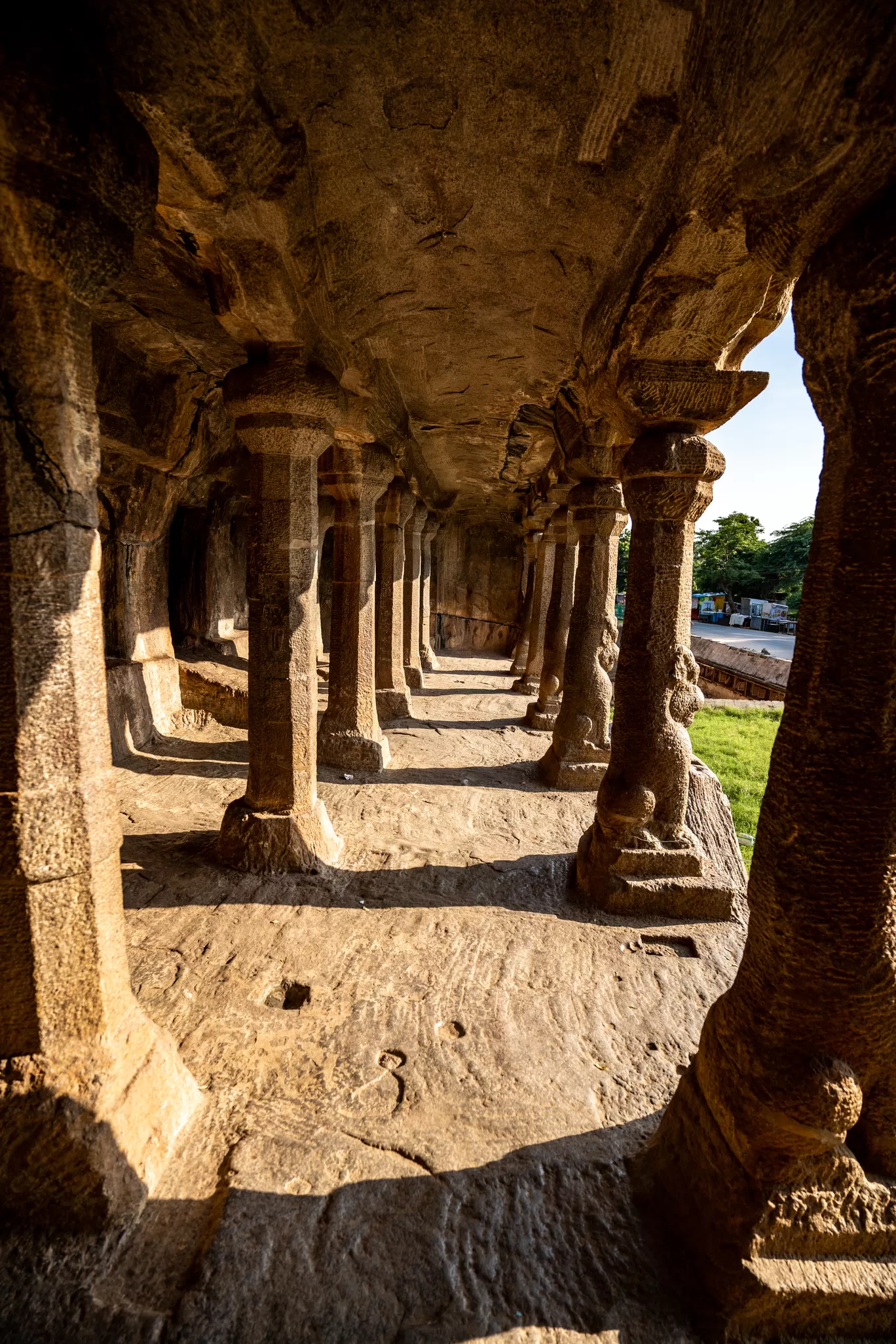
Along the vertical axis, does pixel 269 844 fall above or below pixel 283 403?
below

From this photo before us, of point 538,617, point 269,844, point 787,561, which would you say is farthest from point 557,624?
point 787,561

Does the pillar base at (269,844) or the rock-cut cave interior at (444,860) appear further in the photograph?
the pillar base at (269,844)

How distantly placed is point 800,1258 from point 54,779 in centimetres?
263

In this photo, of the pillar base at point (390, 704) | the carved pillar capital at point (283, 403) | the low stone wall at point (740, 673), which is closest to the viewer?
the carved pillar capital at point (283, 403)

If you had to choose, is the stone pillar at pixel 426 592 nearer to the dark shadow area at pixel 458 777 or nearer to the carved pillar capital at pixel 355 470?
the carved pillar capital at pixel 355 470

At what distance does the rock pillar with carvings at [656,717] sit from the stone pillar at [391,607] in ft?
15.5

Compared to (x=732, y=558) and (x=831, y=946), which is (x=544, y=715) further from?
(x=732, y=558)

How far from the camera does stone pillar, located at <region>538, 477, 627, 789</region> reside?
5.82m

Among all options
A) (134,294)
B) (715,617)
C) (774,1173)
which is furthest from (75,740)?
(715,617)

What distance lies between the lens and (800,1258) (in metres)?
1.76

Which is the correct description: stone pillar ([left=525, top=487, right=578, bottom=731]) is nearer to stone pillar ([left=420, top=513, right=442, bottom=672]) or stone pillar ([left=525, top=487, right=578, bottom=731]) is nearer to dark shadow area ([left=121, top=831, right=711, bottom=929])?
dark shadow area ([left=121, top=831, right=711, bottom=929])

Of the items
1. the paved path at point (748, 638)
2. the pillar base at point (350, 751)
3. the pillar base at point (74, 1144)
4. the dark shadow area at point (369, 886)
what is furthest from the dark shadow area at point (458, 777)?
the paved path at point (748, 638)

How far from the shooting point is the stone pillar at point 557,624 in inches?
330

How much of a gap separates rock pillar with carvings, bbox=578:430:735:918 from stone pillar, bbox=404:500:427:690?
7240 millimetres
